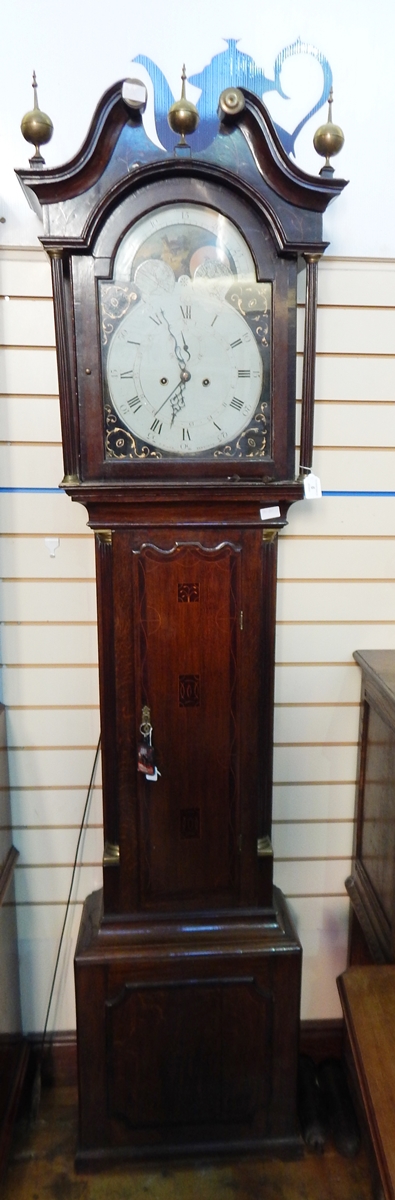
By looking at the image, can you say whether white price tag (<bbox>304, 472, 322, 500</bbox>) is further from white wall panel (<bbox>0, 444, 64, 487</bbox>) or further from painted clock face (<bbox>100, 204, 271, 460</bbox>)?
white wall panel (<bbox>0, 444, 64, 487</bbox>)

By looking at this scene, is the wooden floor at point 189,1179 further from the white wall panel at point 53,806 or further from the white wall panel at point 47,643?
the white wall panel at point 47,643

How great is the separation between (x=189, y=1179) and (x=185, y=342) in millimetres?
1877

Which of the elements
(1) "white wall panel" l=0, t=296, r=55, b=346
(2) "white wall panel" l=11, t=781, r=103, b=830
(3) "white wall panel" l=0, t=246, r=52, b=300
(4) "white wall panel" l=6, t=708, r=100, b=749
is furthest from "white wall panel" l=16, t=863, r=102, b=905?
(3) "white wall panel" l=0, t=246, r=52, b=300

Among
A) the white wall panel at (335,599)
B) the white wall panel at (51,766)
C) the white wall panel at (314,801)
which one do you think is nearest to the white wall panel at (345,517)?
the white wall panel at (335,599)

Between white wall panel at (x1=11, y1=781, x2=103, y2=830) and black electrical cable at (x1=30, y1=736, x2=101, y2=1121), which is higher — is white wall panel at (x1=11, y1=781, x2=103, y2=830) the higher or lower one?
the higher one

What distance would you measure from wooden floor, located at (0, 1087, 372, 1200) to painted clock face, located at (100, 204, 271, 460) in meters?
1.65

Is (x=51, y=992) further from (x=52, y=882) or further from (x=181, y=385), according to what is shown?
(x=181, y=385)

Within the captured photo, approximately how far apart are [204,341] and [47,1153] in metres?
1.93

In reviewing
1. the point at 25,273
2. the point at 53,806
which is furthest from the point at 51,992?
the point at 25,273

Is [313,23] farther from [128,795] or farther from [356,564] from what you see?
[128,795]

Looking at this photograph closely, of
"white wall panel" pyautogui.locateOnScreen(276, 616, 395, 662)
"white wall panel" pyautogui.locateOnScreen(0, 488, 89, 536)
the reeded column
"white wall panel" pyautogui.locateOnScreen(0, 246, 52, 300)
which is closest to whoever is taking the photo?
the reeded column

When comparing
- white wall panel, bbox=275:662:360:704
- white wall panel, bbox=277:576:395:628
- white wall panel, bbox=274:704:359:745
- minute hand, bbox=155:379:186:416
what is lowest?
white wall panel, bbox=274:704:359:745

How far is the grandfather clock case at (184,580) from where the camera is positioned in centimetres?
138

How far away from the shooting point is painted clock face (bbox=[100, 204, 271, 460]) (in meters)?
1.40
